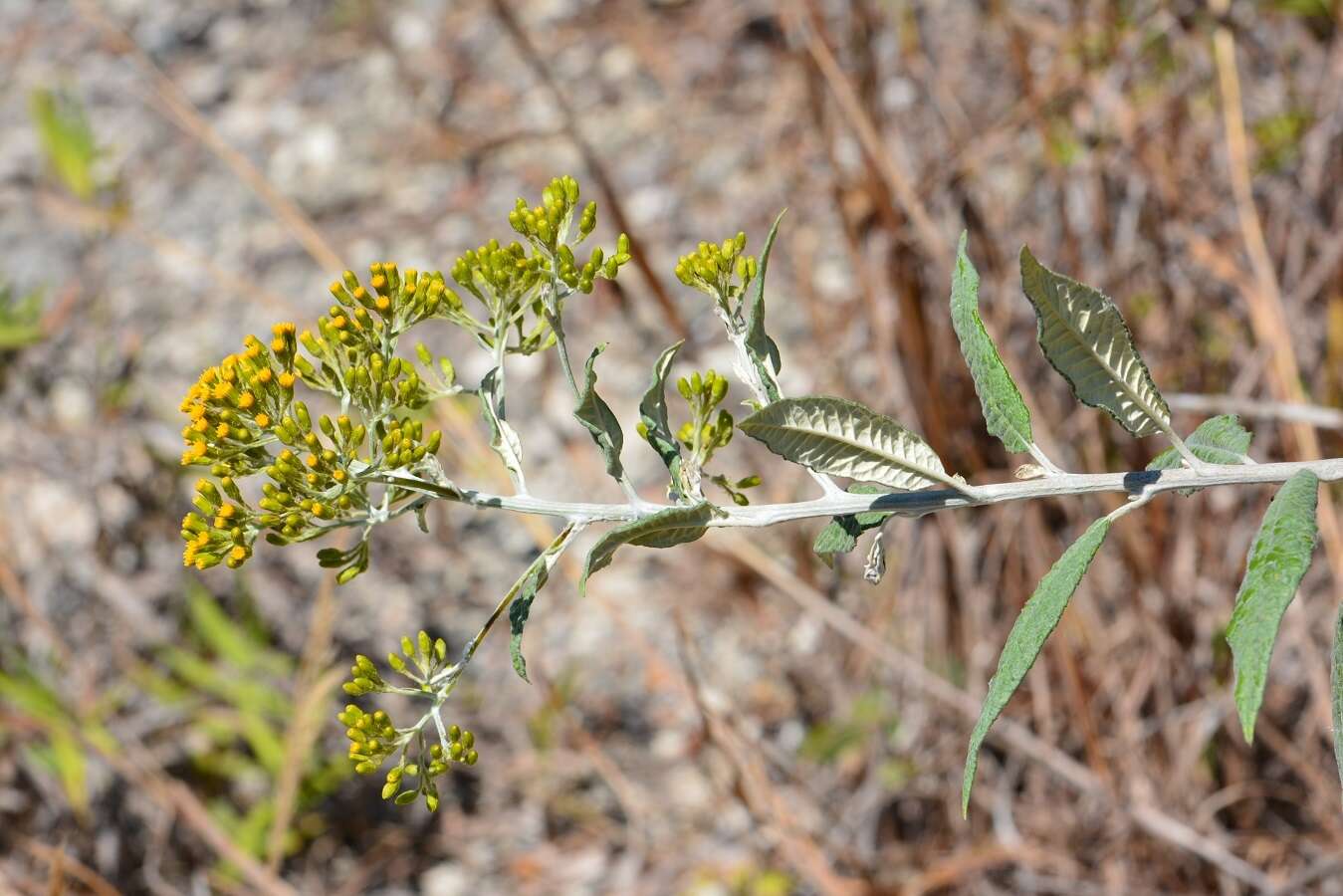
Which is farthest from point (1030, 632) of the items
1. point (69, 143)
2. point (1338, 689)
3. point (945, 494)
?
point (69, 143)

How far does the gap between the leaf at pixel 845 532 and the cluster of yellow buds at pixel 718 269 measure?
22 centimetres

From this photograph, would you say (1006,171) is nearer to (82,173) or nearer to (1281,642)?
(1281,642)

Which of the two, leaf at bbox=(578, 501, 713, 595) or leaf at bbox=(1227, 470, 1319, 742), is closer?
leaf at bbox=(1227, 470, 1319, 742)

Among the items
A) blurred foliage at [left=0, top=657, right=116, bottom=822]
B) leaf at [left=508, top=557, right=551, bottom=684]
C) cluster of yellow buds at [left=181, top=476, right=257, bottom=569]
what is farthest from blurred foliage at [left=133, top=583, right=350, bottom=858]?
leaf at [left=508, top=557, right=551, bottom=684]

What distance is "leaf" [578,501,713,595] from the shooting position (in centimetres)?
97

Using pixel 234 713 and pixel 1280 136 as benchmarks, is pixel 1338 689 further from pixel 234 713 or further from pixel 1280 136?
pixel 234 713

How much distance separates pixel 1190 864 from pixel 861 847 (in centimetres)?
68

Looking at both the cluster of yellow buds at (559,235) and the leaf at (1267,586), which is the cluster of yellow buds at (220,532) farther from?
the leaf at (1267,586)

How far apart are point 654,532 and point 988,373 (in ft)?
1.11

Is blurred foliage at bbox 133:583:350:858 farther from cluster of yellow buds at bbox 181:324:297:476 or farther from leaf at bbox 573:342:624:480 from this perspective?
leaf at bbox 573:342:624:480

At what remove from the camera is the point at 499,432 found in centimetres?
116

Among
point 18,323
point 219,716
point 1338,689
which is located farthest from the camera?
point 219,716

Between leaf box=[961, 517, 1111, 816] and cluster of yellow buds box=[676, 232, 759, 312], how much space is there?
37 cm

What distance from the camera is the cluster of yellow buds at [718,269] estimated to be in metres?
1.12
